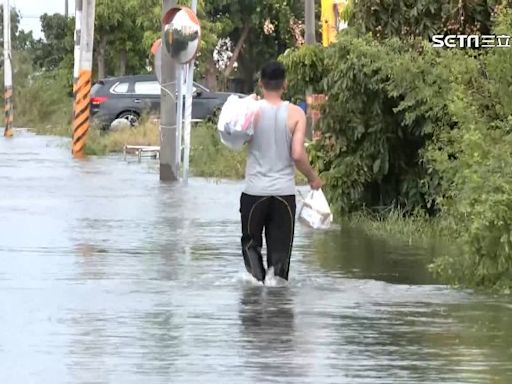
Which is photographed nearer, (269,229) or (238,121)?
(238,121)

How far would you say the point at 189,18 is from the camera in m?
21.1

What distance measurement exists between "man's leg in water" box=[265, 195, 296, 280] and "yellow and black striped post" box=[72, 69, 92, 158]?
18.9 meters

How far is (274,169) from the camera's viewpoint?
10719 mm

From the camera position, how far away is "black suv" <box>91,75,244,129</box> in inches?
1460

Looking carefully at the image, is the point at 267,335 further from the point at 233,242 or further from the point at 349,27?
the point at 349,27

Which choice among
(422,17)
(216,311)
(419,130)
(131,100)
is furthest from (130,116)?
(216,311)

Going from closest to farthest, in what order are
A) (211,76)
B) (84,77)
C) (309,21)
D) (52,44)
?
(84,77)
(309,21)
(211,76)
(52,44)

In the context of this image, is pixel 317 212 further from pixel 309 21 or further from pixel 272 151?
pixel 309 21

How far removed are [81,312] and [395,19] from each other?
7.02m

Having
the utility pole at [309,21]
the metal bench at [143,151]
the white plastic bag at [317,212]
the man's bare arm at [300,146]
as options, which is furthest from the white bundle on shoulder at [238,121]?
the utility pole at [309,21]

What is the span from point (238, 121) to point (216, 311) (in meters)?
1.50

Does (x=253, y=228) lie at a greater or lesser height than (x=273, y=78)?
lesser
